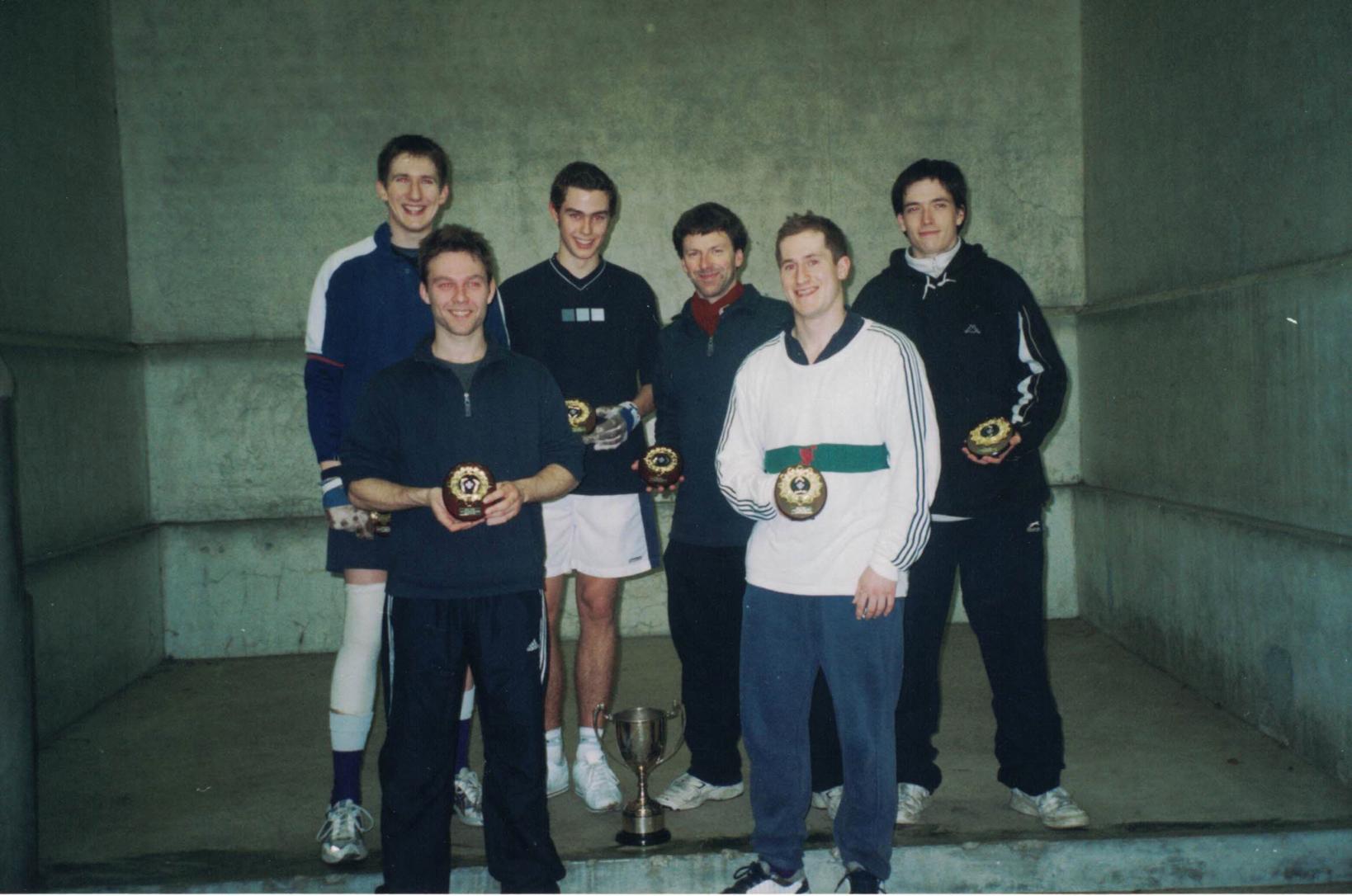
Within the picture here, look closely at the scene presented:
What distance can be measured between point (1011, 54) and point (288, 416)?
4.53 meters

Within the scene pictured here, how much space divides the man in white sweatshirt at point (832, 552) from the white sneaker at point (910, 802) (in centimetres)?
57

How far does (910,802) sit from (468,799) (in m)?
1.42

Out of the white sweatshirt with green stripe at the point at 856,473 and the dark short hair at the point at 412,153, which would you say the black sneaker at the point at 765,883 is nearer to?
the white sweatshirt with green stripe at the point at 856,473

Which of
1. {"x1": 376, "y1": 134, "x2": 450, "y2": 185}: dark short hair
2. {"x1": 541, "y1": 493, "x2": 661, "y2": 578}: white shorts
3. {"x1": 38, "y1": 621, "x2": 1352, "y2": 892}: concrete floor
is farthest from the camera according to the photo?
{"x1": 541, "y1": 493, "x2": 661, "y2": 578}: white shorts

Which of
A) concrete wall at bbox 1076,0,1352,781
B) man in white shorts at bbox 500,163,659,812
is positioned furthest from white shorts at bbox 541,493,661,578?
concrete wall at bbox 1076,0,1352,781

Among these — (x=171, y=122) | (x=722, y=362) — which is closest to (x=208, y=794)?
(x=722, y=362)

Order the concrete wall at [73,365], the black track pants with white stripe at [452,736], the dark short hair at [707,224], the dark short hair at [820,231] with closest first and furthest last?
the black track pants with white stripe at [452,736] < the dark short hair at [820,231] < the dark short hair at [707,224] < the concrete wall at [73,365]

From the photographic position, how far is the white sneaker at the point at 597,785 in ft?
12.4

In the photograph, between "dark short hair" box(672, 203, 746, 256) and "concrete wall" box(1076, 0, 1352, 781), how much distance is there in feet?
6.67

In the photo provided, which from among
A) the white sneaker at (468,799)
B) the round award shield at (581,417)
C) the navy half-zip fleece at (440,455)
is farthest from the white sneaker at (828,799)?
the round award shield at (581,417)

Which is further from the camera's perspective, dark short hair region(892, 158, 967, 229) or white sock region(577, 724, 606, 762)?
white sock region(577, 724, 606, 762)

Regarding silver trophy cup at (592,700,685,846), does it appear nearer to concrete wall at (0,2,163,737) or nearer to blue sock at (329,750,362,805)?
blue sock at (329,750,362,805)

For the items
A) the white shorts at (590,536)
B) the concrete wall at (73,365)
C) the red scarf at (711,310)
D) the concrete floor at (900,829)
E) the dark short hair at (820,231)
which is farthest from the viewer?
the concrete wall at (73,365)

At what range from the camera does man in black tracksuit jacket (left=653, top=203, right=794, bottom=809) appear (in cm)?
368
